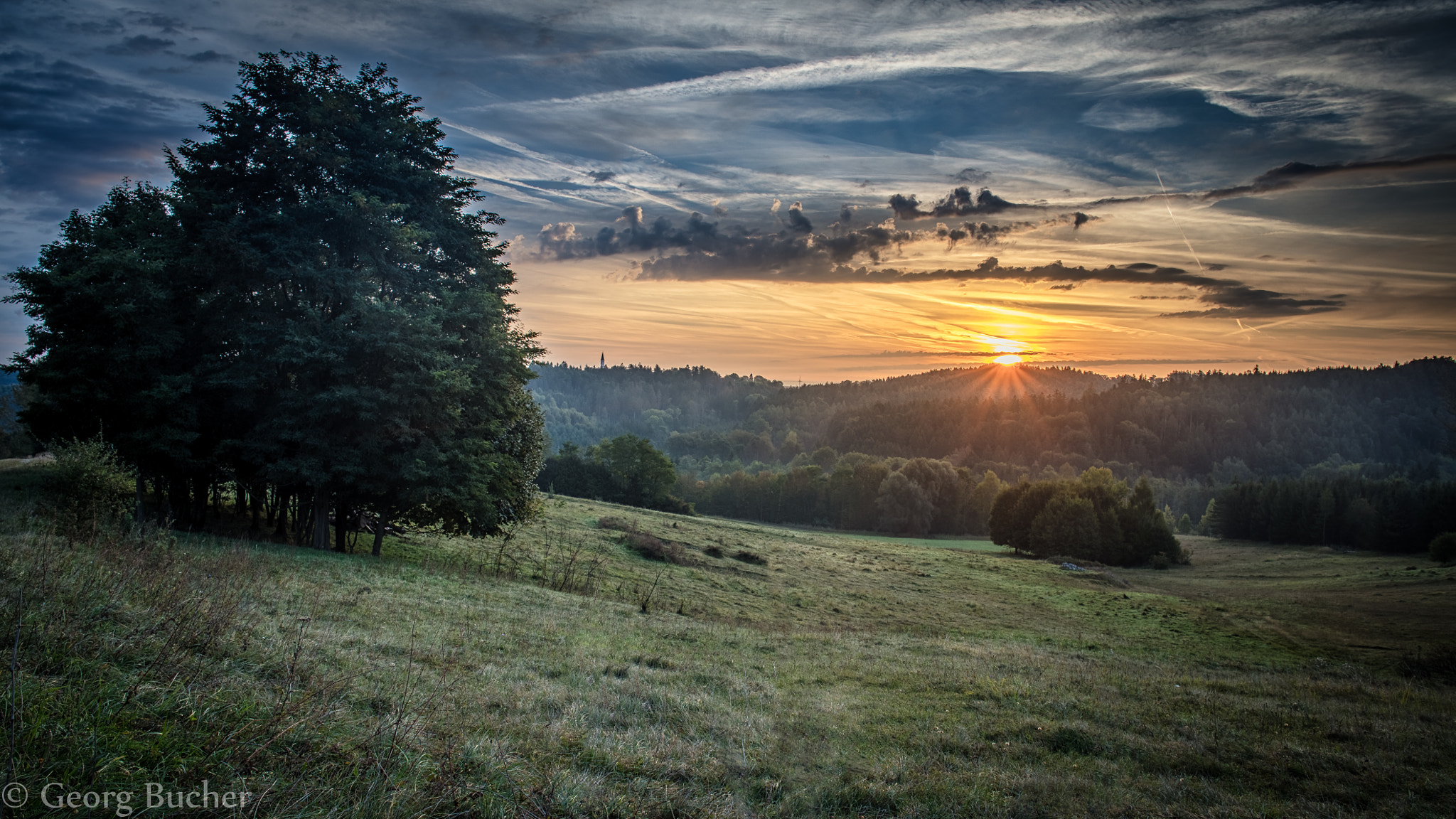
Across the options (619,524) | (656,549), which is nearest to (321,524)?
(656,549)

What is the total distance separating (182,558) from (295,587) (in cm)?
220

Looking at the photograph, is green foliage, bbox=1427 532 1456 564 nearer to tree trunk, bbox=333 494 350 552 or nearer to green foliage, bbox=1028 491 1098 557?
green foliage, bbox=1028 491 1098 557

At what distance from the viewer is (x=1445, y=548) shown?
5331 cm

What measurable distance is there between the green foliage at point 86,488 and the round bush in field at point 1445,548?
8408cm

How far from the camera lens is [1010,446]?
551ft

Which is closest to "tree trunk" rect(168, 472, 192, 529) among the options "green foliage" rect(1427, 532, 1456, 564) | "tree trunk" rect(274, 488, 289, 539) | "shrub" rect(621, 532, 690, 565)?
"tree trunk" rect(274, 488, 289, 539)

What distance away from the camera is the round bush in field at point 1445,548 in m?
52.8

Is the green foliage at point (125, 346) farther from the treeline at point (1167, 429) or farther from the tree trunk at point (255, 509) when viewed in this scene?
the treeline at point (1167, 429)

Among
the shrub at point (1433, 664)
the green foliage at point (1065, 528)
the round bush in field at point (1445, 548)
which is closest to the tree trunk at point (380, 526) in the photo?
the shrub at point (1433, 664)

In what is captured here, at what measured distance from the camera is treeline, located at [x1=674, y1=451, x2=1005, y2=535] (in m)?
102

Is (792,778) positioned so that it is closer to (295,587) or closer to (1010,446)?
(295,587)

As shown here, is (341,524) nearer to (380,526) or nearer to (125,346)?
(380,526)

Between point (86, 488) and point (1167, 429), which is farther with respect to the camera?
point (1167, 429)

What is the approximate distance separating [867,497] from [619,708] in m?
102
